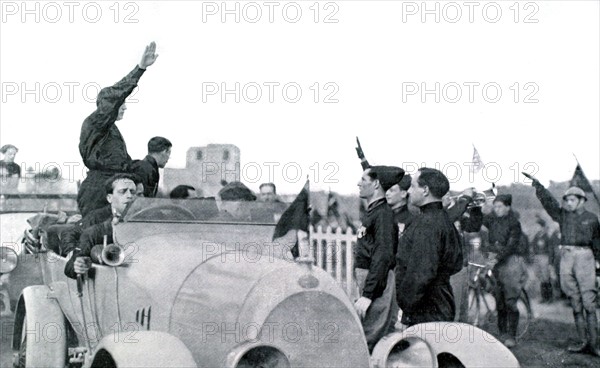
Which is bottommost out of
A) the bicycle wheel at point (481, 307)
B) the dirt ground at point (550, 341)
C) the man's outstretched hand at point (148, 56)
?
the dirt ground at point (550, 341)

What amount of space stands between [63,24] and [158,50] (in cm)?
82

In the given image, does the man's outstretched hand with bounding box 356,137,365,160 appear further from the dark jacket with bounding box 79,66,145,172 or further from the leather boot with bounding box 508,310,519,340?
the leather boot with bounding box 508,310,519,340

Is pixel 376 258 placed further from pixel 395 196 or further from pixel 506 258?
pixel 506 258

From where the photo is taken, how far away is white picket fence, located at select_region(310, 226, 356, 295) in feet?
20.3

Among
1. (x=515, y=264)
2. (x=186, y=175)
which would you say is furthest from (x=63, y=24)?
(x=515, y=264)

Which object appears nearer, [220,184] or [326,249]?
[220,184]

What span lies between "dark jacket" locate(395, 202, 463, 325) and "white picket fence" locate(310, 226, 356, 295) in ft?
1.93

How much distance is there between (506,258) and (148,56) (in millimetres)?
3743

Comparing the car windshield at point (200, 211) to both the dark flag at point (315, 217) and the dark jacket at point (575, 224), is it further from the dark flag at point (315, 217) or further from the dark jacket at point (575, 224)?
the dark jacket at point (575, 224)

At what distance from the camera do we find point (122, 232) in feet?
17.0

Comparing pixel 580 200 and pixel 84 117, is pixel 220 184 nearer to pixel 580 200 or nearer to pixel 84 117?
pixel 84 117

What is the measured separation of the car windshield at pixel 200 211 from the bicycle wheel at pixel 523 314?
3071 mm

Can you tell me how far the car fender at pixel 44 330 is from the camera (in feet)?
18.9

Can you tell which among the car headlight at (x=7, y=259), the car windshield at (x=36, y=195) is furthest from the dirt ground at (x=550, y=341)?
the car headlight at (x=7, y=259)
